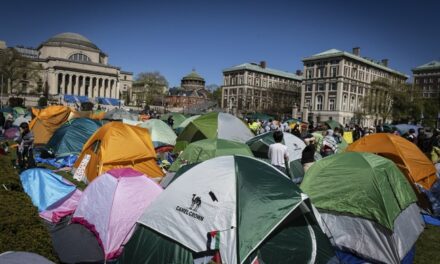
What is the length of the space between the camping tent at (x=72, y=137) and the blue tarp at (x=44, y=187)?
6.09 m

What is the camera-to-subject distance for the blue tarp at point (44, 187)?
6754 mm

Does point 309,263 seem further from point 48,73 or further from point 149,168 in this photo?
point 48,73

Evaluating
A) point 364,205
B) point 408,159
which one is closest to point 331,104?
point 408,159

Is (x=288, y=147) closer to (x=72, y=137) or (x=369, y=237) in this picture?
(x=369, y=237)

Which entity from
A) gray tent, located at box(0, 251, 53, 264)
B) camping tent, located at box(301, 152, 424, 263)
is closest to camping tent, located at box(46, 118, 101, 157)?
camping tent, located at box(301, 152, 424, 263)

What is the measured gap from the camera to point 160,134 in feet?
49.9

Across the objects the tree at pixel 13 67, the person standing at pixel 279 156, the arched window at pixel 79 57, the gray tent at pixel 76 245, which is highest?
the arched window at pixel 79 57

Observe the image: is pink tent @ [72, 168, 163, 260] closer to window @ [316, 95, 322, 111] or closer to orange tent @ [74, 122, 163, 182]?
orange tent @ [74, 122, 163, 182]

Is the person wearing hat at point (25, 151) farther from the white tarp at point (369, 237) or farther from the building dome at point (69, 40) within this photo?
the building dome at point (69, 40)

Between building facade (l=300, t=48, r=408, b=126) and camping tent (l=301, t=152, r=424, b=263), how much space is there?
61386 mm

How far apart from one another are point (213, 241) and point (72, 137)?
420 inches

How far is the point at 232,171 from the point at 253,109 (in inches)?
3090

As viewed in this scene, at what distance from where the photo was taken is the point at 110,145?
31.4 feet

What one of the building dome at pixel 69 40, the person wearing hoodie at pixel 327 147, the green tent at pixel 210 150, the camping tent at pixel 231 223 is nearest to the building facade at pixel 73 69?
the building dome at pixel 69 40
